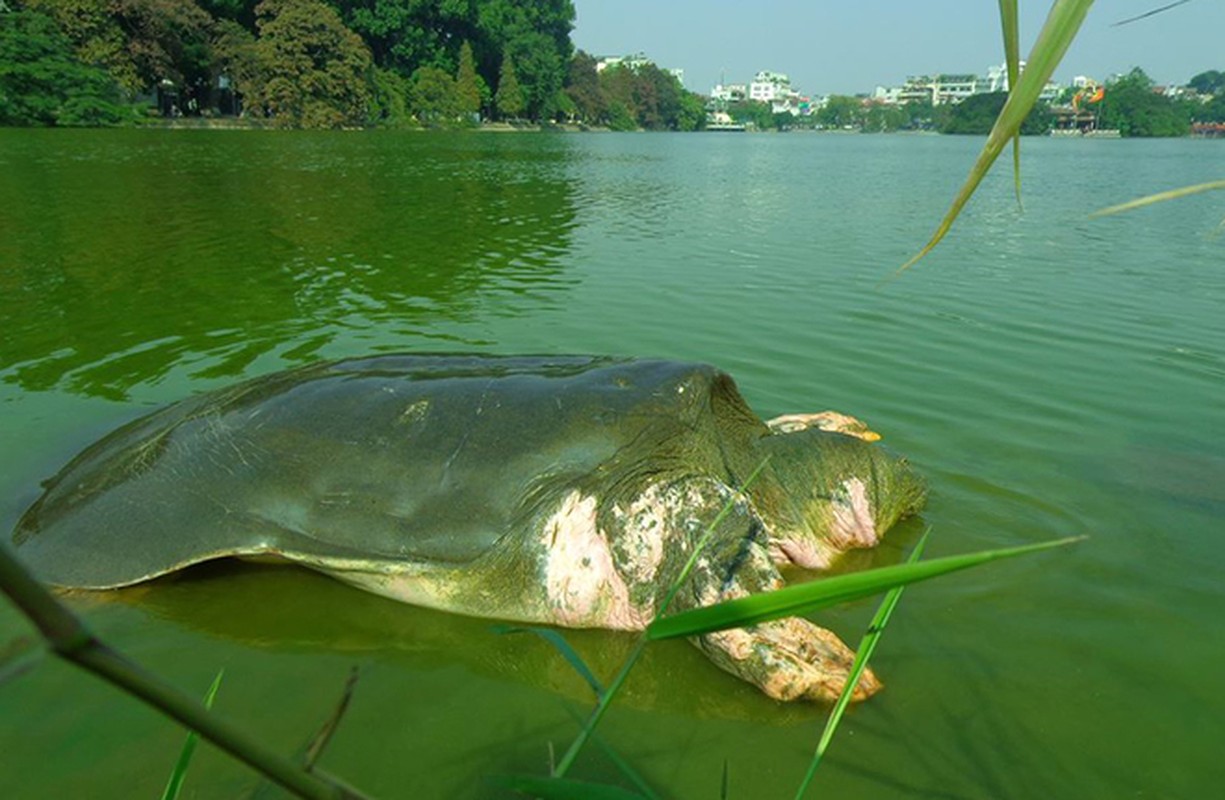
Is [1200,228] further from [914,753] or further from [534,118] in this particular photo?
[534,118]

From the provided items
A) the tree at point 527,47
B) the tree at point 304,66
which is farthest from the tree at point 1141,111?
the tree at point 304,66

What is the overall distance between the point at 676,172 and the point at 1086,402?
24077mm

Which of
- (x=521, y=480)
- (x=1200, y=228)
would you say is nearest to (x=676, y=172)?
(x=1200, y=228)

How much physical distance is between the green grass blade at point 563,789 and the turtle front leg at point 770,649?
1.94 m

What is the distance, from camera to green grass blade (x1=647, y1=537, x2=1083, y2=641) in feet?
2.39

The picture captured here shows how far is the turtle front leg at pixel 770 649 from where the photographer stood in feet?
9.09

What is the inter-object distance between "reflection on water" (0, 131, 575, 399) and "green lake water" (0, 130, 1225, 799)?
0.06 meters

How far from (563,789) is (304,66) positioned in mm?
51697

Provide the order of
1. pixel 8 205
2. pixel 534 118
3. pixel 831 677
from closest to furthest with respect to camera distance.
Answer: pixel 831 677 → pixel 8 205 → pixel 534 118

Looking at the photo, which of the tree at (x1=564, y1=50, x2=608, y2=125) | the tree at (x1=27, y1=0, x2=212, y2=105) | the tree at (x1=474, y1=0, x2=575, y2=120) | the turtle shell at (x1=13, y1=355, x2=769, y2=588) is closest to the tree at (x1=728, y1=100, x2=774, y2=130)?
the tree at (x1=564, y1=50, x2=608, y2=125)

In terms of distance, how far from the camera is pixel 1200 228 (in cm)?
1378

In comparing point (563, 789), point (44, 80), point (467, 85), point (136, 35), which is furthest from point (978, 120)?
point (563, 789)

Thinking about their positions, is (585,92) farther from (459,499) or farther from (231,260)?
(459,499)

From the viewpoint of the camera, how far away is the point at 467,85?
6625 centimetres
